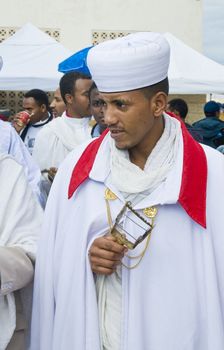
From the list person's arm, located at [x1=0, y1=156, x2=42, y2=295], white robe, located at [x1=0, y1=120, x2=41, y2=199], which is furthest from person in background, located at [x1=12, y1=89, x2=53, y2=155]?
person's arm, located at [x1=0, y1=156, x2=42, y2=295]

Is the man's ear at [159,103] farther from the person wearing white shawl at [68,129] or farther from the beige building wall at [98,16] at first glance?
the beige building wall at [98,16]

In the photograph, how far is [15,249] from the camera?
2.91 m

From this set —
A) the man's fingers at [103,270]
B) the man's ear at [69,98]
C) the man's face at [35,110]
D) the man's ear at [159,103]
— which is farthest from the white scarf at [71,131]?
the man's fingers at [103,270]

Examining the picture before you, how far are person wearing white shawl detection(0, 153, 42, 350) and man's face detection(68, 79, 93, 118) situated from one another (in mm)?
2619

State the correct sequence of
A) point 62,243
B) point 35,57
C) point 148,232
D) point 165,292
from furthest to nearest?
point 35,57, point 62,243, point 165,292, point 148,232

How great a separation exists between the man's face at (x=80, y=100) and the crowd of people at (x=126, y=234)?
260 centimetres

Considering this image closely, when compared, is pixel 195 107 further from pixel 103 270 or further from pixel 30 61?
pixel 103 270

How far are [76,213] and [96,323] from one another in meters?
0.47

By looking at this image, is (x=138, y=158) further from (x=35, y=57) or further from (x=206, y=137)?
(x=35, y=57)

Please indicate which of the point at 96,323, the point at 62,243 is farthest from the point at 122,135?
the point at 96,323

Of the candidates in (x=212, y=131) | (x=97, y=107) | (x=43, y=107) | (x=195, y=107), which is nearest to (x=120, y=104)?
(x=97, y=107)

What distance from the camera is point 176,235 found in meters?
2.82

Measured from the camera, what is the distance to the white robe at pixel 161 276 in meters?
2.82

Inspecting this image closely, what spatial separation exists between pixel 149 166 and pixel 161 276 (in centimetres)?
46
